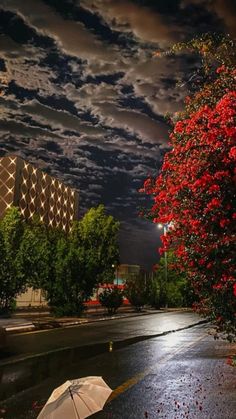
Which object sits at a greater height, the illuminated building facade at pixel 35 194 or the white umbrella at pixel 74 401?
the illuminated building facade at pixel 35 194

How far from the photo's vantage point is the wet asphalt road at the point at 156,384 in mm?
6492

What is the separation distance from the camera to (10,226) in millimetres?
25766

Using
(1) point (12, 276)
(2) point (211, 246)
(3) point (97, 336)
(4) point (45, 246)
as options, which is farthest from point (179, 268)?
(4) point (45, 246)

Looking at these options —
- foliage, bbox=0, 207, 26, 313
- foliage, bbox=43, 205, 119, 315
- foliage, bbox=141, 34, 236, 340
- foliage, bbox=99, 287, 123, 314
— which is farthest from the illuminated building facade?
foliage, bbox=141, 34, 236, 340

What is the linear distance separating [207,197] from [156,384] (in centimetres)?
401

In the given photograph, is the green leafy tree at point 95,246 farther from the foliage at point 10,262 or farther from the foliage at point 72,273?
the foliage at point 10,262

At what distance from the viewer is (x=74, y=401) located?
417 centimetres

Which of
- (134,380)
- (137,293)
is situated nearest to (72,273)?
(137,293)

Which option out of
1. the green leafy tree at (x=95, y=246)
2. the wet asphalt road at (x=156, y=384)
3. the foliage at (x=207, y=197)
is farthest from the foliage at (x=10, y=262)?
the foliage at (x=207, y=197)

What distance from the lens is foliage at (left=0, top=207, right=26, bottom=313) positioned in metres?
24.0

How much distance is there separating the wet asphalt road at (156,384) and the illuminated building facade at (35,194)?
77.7 metres

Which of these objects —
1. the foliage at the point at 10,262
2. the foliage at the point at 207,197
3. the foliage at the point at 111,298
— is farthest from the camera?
the foliage at the point at 111,298

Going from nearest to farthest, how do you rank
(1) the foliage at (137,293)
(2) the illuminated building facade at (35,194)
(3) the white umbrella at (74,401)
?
1. (3) the white umbrella at (74,401)
2. (1) the foliage at (137,293)
3. (2) the illuminated building facade at (35,194)

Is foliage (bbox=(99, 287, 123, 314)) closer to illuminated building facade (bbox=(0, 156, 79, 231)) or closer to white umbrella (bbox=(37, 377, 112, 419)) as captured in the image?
white umbrella (bbox=(37, 377, 112, 419))
